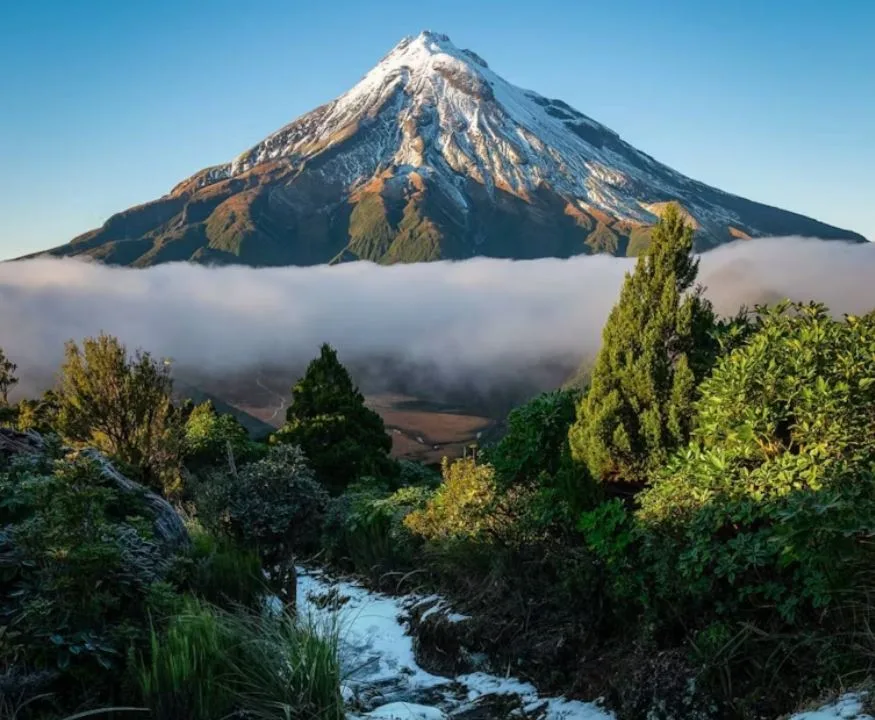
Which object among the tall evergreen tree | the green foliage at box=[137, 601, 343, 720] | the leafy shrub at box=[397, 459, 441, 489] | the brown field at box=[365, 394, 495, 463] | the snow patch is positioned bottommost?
Result: the brown field at box=[365, 394, 495, 463]

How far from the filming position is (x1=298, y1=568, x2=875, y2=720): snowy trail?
4.94 meters

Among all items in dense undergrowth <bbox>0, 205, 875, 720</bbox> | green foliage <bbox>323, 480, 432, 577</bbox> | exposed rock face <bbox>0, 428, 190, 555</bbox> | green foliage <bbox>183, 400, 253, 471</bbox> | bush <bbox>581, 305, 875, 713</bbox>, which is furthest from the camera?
green foliage <bbox>183, 400, 253, 471</bbox>

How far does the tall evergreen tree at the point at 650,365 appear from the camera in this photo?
6.62 metres

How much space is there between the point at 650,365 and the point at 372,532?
23.0 ft

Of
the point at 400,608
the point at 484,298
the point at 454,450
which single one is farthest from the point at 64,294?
the point at 400,608

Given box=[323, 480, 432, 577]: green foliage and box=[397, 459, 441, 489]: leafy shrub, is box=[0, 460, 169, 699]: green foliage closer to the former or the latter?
box=[323, 480, 432, 577]: green foliage

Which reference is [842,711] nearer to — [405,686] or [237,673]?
[237,673]

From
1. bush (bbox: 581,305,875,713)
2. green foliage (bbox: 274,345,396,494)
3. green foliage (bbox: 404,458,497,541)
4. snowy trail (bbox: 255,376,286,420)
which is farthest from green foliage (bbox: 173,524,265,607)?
snowy trail (bbox: 255,376,286,420)

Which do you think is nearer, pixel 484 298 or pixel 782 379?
pixel 782 379

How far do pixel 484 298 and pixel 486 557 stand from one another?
558 feet

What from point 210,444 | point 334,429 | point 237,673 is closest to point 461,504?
point 237,673

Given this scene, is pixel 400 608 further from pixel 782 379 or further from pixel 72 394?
pixel 72 394

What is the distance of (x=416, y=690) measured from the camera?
6512 mm

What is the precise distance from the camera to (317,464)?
21.4m
